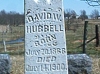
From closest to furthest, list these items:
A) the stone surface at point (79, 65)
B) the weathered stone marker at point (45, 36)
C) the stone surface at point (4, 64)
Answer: the weathered stone marker at point (45, 36) → the stone surface at point (4, 64) → the stone surface at point (79, 65)

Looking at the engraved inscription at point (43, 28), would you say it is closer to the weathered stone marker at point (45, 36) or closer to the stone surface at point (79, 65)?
the weathered stone marker at point (45, 36)

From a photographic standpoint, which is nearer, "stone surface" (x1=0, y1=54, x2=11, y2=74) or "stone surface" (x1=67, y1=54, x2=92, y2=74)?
"stone surface" (x1=0, y1=54, x2=11, y2=74)

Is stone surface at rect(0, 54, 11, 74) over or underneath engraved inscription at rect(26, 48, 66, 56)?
underneath

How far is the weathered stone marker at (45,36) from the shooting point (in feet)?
17.1

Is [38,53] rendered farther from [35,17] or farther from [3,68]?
[3,68]

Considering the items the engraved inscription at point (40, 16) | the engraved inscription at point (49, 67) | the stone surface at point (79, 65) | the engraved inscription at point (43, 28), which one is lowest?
the stone surface at point (79, 65)

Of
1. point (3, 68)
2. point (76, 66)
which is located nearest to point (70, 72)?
point (76, 66)

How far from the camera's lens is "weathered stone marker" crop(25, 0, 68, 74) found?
17.1 feet

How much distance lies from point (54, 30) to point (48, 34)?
0.33 feet

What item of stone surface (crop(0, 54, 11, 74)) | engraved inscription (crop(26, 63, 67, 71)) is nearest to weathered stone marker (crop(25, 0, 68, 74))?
engraved inscription (crop(26, 63, 67, 71))

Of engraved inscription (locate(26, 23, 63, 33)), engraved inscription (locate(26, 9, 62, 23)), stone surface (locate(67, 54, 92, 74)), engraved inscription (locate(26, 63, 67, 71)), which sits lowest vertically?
stone surface (locate(67, 54, 92, 74))

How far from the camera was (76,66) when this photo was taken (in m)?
8.26

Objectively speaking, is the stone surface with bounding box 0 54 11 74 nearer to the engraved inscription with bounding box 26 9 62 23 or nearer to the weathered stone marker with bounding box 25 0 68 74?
the weathered stone marker with bounding box 25 0 68 74

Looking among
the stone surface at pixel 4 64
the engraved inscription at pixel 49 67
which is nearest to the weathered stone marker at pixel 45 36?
the engraved inscription at pixel 49 67
